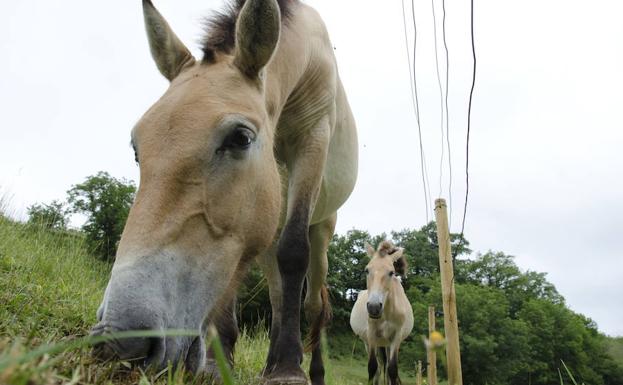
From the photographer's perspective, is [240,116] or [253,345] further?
[253,345]

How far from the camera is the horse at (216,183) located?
1760mm

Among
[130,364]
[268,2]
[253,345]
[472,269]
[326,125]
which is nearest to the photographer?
[130,364]

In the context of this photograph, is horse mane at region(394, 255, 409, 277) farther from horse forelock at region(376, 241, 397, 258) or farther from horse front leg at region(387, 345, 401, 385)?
horse front leg at region(387, 345, 401, 385)

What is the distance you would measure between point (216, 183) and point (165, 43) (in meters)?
1.24

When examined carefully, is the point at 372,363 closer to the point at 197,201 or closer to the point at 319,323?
the point at 319,323

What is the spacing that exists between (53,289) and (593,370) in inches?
1632

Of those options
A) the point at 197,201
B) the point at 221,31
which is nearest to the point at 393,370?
the point at 221,31

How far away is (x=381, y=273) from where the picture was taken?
417 inches

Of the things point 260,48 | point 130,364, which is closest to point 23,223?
point 260,48

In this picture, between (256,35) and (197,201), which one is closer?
(197,201)

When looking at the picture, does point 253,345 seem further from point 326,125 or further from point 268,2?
point 268,2

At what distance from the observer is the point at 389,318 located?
11.1m

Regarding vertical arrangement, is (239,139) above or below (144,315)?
above


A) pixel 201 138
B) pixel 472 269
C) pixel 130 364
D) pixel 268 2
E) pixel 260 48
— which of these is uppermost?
pixel 472 269
